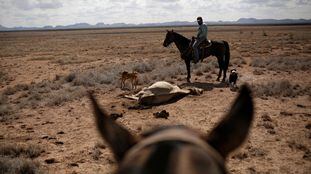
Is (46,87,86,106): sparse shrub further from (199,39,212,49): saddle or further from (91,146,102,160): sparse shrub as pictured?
(199,39,212,49): saddle

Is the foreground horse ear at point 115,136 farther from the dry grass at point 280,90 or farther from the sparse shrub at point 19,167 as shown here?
the dry grass at point 280,90

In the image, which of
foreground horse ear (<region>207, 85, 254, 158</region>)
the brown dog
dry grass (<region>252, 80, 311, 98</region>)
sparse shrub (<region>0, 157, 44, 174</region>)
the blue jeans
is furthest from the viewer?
the blue jeans

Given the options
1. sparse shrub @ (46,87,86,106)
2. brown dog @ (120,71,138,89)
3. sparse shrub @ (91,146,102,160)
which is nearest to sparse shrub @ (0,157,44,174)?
sparse shrub @ (91,146,102,160)

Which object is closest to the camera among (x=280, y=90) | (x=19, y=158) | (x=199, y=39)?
(x=19, y=158)

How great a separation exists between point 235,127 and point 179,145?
42cm

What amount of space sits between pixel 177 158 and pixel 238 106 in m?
0.49

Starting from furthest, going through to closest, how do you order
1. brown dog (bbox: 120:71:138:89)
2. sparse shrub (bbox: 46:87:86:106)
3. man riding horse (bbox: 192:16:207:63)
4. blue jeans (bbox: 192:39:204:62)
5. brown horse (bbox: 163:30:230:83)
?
brown horse (bbox: 163:30:230:83), blue jeans (bbox: 192:39:204:62), man riding horse (bbox: 192:16:207:63), brown dog (bbox: 120:71:138:89), sparse shrub (bbox: 46:87:86:106)

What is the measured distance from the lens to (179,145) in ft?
2.65

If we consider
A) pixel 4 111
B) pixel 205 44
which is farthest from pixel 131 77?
pixel 4 111

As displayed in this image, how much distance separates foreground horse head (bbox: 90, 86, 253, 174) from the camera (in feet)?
2.45

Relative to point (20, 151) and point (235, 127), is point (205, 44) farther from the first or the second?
point (235, 127)

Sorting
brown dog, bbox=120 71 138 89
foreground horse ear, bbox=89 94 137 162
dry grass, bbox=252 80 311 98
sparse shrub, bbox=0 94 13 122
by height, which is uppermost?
foreground horse ear, bbox=89 94 137 162

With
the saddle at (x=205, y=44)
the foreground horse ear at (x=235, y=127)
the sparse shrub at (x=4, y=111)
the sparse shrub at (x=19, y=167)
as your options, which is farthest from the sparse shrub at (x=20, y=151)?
the saddle at (x=205, y=44)

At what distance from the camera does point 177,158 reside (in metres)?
0.75
